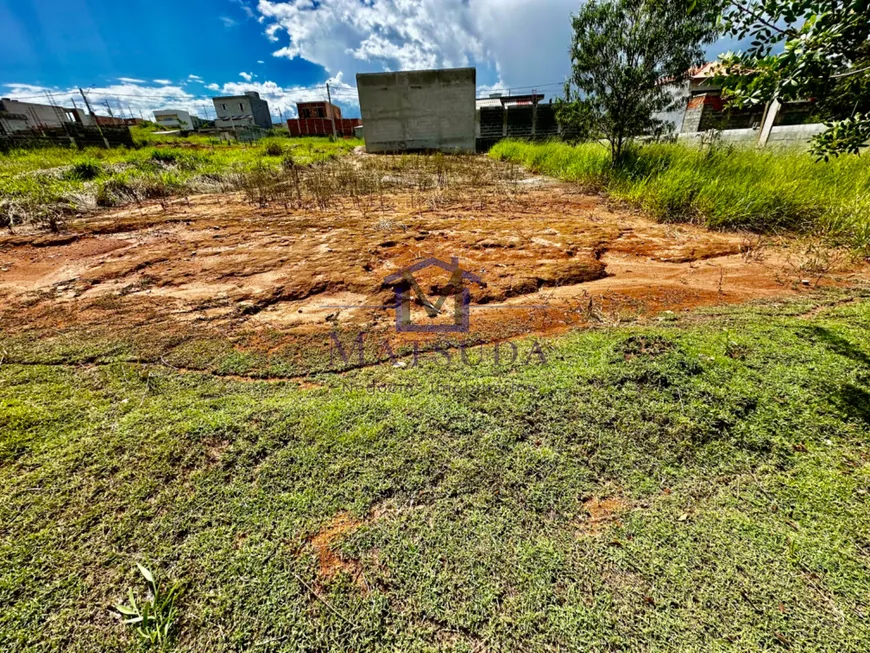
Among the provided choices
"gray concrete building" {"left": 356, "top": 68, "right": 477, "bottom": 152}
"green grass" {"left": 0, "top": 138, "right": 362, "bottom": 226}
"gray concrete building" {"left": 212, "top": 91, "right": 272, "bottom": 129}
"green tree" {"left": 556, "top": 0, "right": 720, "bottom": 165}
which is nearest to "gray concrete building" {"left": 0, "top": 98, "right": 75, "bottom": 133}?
"gray concrete building" {"left": 212, "top": 91, "right": 272, "bottom": 129}

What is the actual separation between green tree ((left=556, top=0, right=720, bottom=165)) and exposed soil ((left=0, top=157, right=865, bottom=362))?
291 cm

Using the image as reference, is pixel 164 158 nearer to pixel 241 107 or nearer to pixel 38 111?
pixel 38 111

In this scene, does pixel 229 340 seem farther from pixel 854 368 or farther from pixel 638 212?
pixel 638 212

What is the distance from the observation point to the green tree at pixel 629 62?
229 inches

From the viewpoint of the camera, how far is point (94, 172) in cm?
782

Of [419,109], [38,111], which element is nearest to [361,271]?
[419,109]

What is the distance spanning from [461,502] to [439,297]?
1.79 m

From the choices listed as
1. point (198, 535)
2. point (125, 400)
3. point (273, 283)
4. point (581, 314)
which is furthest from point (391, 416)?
point (273, 283)

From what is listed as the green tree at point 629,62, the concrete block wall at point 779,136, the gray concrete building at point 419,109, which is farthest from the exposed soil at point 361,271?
the gray concrete building at point 419,109

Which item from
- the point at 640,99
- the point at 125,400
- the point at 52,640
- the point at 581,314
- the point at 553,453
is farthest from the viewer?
the point at 640,99

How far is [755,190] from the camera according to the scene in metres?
4.42

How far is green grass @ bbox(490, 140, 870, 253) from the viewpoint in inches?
153

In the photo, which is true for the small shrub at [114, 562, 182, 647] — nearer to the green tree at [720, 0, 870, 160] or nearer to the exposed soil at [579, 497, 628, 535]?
the exposed soil at [579, 497, 628, 535]

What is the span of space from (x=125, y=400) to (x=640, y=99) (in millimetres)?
8474
